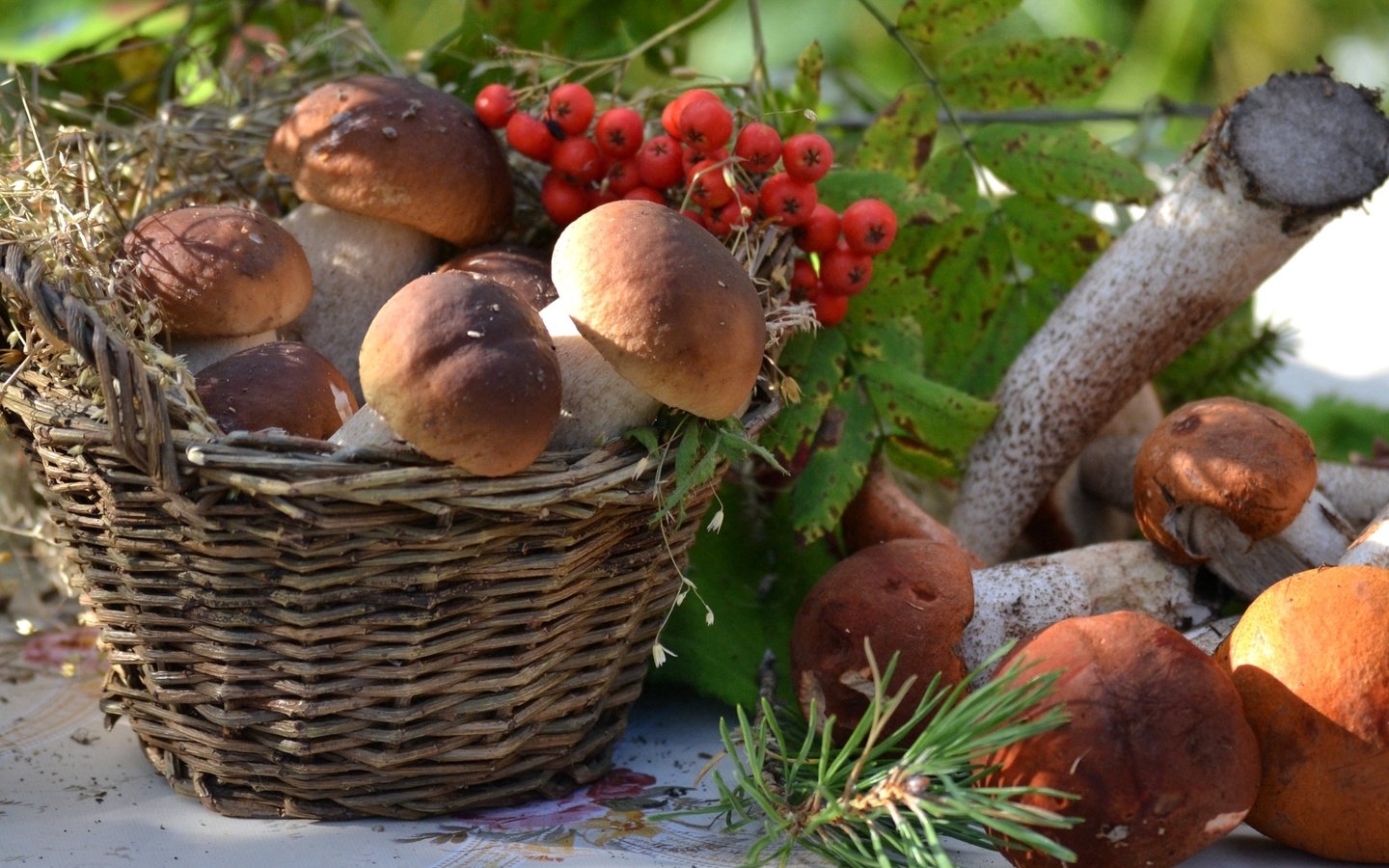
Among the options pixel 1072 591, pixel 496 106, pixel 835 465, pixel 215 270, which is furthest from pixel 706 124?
pixel 1072 591

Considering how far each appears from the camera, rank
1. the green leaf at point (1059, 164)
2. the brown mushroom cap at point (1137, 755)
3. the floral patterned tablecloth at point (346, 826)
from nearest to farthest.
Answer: the brown mushroom cap at point (1137, 755)
the floral patterned tablecloth at point (346, 826)
the green leaf at point (1059, 164)

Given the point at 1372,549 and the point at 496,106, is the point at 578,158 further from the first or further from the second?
the point at 1372,549

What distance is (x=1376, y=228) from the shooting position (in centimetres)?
371

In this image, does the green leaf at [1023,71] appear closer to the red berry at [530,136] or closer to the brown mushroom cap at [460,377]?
the red berry at [530,136]

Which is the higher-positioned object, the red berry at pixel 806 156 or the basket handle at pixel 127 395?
the red berry at pixel 806 156

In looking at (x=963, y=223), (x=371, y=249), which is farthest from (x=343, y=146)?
(x=963, y=223)

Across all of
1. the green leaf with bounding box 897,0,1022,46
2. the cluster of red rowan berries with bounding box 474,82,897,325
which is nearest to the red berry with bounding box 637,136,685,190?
the cluster of red rowan berries with bounding box 474,82,897,325

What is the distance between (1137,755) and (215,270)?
91 cm

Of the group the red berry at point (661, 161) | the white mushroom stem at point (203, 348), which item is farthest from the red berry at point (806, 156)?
the white mushroom stem at point (203, 348)

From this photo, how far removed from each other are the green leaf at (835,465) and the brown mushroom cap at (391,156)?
1.50ft

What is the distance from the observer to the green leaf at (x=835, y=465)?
1305 millimetres

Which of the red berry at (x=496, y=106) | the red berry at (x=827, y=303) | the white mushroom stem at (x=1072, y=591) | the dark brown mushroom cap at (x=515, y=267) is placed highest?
the red berry at (x=496, y=106)

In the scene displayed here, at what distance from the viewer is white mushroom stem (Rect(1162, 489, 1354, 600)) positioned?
4.05 ft

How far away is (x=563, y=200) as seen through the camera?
4.29 feet
